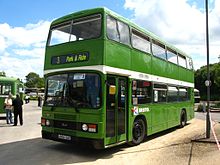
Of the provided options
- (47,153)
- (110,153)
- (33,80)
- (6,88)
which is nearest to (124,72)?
(110,153)

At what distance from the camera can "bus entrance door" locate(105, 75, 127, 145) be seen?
946 centimetres

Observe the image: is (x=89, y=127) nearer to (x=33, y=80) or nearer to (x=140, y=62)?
(x=140, y=62)

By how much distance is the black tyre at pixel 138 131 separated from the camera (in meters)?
11.1

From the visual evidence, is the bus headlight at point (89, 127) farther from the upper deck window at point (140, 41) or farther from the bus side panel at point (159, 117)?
the bus side panel at point (159, 117)

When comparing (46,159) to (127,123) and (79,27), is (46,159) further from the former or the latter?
(79,27)

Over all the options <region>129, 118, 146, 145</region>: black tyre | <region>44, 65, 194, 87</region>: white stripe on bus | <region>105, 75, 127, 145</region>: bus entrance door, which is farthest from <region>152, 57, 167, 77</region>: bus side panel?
<region>105, 75, 127, 145</region>: bus entrance door

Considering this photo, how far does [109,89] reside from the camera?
952cm

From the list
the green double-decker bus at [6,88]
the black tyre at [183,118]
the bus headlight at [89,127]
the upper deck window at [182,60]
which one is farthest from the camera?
the green double-decker bus at [6,88]

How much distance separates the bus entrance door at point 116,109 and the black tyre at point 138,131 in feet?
2.89

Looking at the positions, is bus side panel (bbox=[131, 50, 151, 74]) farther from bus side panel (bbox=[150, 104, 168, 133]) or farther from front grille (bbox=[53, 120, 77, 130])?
front grille (bbox=[53, 120, 77, 130])

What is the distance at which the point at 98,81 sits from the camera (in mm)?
9242

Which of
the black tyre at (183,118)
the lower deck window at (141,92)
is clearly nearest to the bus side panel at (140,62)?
the lower deck window at (141,92)

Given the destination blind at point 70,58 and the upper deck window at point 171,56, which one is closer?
the destination blind at point 70,58

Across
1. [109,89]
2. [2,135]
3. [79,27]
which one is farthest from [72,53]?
[2,135]
